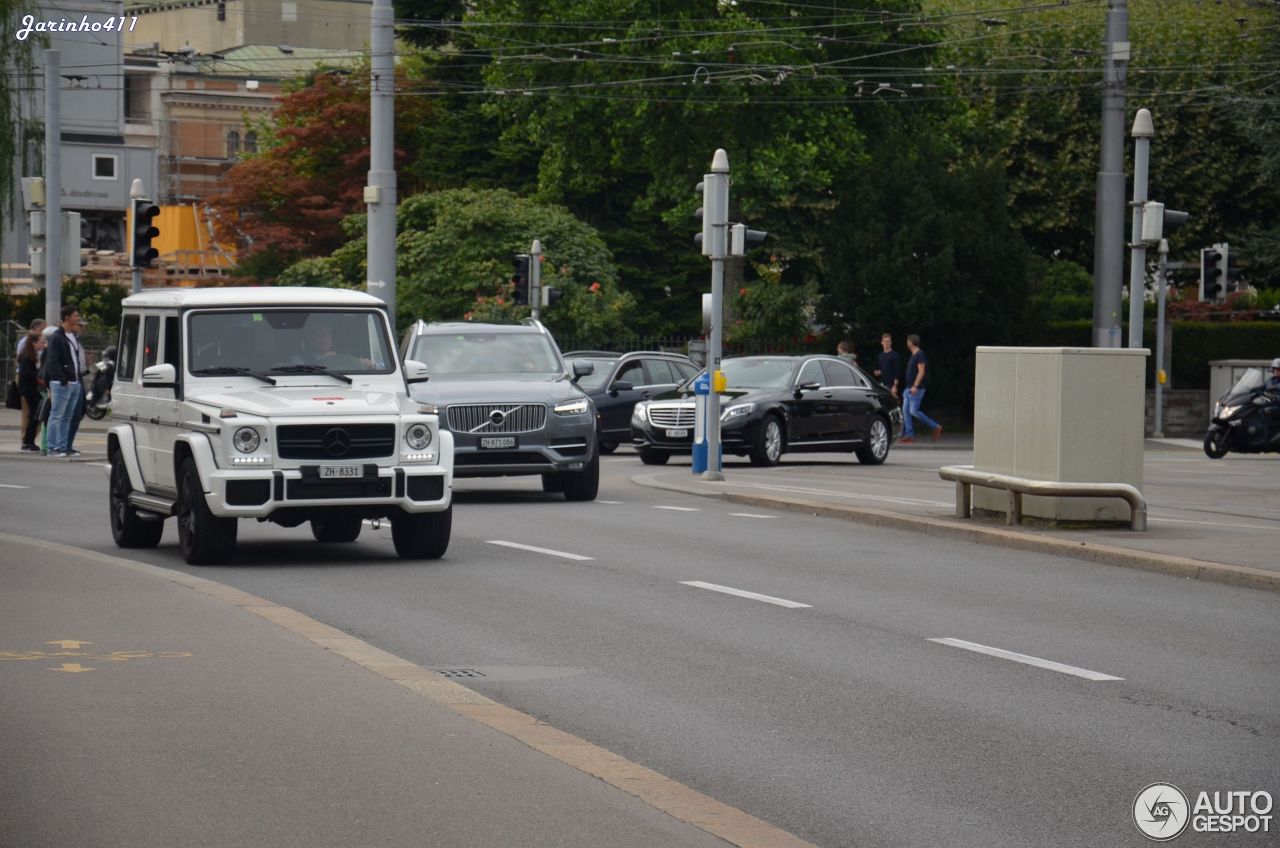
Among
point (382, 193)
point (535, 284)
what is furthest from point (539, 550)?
point (535, 284)

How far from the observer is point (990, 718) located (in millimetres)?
8648

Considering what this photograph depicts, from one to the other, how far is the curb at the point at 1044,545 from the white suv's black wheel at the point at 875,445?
29.7 ft

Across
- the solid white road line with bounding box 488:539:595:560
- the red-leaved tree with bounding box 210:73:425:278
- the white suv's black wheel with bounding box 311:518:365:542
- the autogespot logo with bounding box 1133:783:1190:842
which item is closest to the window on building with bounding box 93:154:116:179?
the red-leaved tree with bounding box 210:73:425:278

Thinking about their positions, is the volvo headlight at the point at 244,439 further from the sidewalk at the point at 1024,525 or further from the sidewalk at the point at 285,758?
the sidewalk at the point at 1024,525

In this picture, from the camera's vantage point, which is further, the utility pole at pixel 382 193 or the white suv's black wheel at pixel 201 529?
the utility pole at pixel 382 193

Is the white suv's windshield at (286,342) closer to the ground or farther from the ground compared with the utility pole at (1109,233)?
closer to the ground

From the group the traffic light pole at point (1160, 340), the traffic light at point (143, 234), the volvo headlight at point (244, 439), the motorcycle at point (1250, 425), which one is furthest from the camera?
the traffic light pole at point (1160, 340)

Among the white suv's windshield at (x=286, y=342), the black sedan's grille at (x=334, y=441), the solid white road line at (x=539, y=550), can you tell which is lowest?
the solid white road line at (x=539, y=550)

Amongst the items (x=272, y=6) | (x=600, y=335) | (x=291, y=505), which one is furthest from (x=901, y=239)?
(x=272, y=6)

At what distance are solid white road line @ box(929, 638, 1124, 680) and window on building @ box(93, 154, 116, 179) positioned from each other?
8816 centimetres

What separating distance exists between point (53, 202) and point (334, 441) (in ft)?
75.3

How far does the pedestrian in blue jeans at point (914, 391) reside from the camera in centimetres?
3744

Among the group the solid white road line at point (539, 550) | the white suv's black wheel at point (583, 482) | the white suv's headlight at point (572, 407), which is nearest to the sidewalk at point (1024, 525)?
the white suv's black wheel at point (583, 482)

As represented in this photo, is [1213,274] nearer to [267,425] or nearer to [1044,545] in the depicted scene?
[1044,545]
